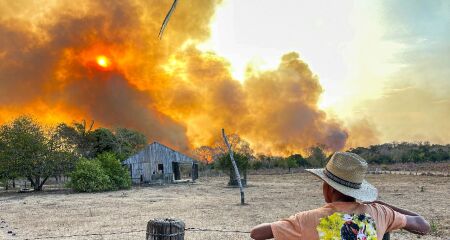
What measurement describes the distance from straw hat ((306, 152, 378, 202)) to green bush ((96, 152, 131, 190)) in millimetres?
36083

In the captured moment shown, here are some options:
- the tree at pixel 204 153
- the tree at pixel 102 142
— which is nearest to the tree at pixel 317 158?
the tree at pixel 204 153

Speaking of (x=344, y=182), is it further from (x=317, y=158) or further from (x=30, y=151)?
(x=317, y=158)

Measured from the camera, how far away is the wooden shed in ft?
143

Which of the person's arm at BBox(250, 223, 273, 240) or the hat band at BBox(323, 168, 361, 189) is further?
the hat band at BBox(323, 168, 361, 189)

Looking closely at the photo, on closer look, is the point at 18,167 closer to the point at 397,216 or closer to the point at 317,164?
the point at 397,216

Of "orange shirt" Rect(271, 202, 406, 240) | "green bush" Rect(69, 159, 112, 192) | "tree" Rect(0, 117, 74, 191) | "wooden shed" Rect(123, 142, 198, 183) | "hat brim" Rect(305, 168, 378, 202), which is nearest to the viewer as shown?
"orange shirt" Rect(271, 202, 406, 240)

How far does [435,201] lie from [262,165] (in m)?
55.5

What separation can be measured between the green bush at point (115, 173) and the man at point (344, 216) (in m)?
36.1

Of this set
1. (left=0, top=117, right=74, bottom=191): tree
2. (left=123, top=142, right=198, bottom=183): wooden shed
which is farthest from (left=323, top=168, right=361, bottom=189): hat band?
(left=123, top=142, right=198, bottom=183): wooden shed

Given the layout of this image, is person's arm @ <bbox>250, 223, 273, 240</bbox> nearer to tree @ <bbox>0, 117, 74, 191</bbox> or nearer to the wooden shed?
tree @ <bbox>0, 117, 74, 191</bbox>

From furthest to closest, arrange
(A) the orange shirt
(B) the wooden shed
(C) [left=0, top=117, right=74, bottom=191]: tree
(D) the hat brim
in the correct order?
1. (B) the wooden shed
2. (C) [left=0, top=117, right=74, bottom=191]: tree
3. (D) the hat brim
4. (A) the orange shirt

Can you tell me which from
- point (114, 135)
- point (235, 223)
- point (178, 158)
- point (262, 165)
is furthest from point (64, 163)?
point (262, 165)

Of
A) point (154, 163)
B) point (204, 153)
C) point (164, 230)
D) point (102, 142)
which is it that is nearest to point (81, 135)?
point (102, 142)

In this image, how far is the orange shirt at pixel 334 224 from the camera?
248 centimetres
